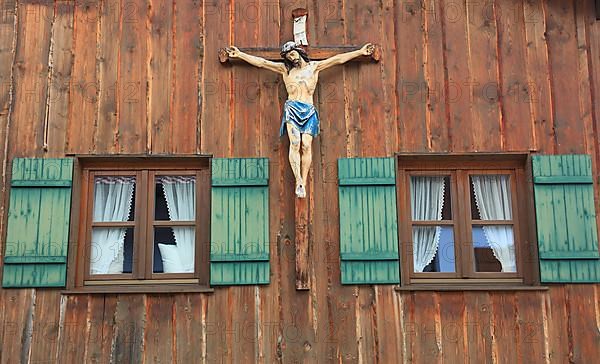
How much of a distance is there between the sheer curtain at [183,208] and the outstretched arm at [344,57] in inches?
61.0

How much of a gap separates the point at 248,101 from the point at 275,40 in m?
0.65

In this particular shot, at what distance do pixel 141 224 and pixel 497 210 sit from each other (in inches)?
125

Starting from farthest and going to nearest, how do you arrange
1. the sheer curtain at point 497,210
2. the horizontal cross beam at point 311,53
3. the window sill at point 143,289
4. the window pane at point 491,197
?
the horizontal cross beam at point 311,53
the window pane at point 491,197
the sheer curtain at point 497,210
the window sill at point 143,289

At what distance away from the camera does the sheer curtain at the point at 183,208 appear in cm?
819

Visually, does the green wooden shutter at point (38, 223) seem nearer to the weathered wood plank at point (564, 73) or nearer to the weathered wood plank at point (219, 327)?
the weathered wood plank at point (219, 327)

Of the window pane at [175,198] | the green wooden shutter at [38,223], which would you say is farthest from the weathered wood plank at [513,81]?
the green wooden shutter at [38,223]

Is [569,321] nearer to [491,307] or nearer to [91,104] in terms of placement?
[491,307]

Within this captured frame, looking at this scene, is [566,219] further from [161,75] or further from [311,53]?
[161,75]

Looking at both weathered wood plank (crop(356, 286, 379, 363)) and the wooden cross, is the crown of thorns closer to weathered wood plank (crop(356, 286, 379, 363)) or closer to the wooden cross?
the wooden cross

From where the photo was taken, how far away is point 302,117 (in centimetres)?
798

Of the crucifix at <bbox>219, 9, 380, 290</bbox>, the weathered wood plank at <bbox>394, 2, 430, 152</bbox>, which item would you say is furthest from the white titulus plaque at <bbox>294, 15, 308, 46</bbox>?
the weathered wood plank at <bbox>394, 2, 430, 152</bbox>

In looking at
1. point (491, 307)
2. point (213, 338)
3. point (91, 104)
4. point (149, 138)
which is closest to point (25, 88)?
point (91, 104)

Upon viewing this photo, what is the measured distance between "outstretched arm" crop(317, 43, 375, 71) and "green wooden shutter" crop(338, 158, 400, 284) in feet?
2.88

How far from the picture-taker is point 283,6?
8.66 meters
